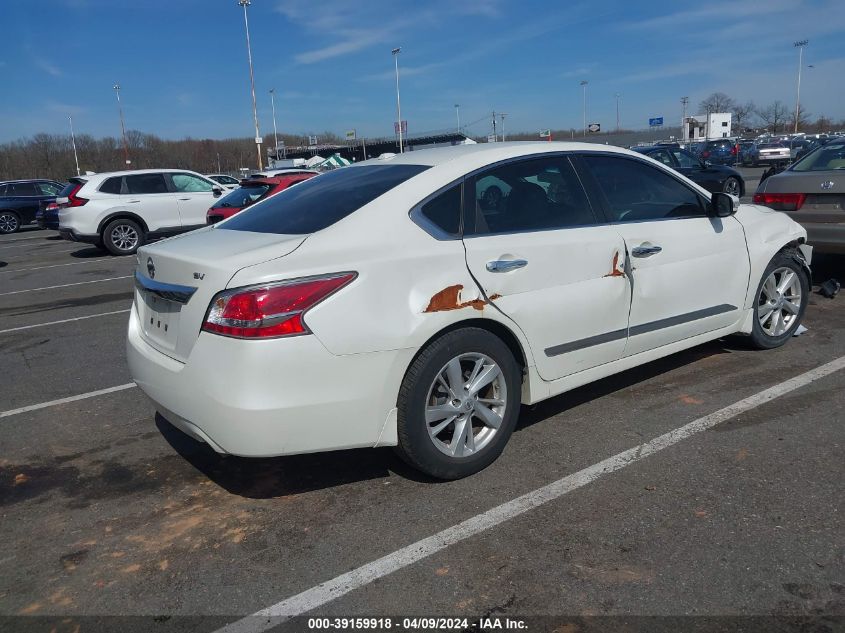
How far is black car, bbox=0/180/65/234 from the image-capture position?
22281 millimetres

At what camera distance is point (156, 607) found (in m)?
2.62

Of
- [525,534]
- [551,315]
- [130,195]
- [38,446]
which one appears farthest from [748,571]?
[130,195]

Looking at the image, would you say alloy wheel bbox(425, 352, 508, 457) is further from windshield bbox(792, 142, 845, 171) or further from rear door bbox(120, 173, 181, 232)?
rear door bbox(120, 173, 181, 232)

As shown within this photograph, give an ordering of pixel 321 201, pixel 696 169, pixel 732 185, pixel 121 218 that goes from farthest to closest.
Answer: pixel 732 185 → pixel 696 169 → pixel 121 218 → pixel 321 201

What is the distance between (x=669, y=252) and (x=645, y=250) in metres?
0.25

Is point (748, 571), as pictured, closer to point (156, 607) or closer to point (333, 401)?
point (333, 401)

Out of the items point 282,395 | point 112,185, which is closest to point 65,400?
point 282,395

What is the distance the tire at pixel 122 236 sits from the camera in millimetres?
14445

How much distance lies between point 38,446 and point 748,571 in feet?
13.1

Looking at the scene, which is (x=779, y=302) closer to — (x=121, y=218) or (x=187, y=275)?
(x=187, y=275)

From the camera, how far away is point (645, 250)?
4.14 meters

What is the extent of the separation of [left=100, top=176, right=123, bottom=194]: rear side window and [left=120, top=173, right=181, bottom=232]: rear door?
0.14 meters

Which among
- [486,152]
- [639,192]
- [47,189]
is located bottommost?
[47,189]

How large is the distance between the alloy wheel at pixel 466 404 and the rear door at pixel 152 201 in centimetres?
1321
